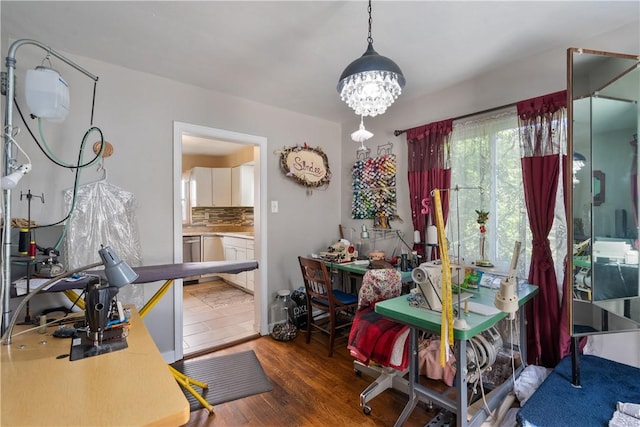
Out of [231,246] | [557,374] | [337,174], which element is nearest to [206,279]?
[231,246]

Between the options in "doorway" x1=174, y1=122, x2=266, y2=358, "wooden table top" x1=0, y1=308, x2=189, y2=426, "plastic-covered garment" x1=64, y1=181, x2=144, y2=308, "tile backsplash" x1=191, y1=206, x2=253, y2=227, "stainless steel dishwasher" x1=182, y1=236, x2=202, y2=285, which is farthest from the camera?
"tile backsplash" x1=191, y1=206, x2=253, y2=227

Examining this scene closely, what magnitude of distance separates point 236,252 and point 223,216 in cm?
134

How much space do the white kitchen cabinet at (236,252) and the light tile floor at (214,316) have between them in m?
0.14

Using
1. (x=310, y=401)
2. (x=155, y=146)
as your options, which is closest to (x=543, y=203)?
(x=310, y=401)

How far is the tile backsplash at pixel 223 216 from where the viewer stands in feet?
18.0

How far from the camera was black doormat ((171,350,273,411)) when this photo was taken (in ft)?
6.63

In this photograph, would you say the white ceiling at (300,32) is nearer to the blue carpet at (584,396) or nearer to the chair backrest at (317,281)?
the chair backrest at (317,281)

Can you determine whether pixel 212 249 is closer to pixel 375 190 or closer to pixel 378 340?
pixel 375 190

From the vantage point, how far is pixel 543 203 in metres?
2.01

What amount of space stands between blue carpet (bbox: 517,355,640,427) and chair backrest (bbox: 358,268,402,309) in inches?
37.3

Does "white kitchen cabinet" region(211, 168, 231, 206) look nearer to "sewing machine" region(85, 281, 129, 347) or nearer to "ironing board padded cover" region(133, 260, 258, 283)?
"ironing board padded cover" region(133, 260, 258, 283)

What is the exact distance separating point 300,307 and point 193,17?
263cm

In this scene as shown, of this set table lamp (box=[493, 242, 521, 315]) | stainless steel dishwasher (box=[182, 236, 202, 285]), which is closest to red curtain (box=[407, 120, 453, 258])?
table lamp (box=[493, 242, 521, 315])

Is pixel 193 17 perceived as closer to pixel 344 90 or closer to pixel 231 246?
pixel 344 90
